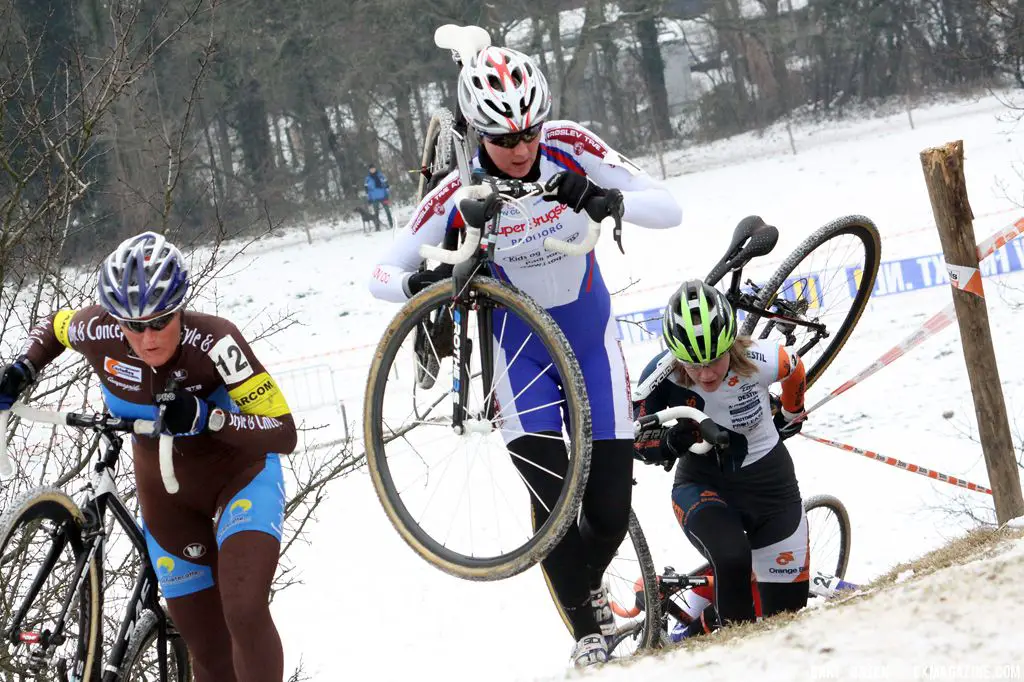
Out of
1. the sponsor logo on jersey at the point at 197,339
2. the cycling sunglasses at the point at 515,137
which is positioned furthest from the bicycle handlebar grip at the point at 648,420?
the sponsor logo on jersey at the point at 197,339

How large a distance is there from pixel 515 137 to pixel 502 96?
185mm

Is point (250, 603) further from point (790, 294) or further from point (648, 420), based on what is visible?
point (790, 294)

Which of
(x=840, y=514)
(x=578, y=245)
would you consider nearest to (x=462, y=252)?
(x=578, y=245)

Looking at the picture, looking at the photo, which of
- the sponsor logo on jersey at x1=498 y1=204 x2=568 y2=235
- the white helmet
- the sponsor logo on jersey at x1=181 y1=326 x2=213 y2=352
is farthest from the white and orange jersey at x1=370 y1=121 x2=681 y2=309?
the sponsor logo on jersey at x1=181 y1=326 x2=213 y2=352

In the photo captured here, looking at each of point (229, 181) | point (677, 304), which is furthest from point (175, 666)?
point (229, 181)

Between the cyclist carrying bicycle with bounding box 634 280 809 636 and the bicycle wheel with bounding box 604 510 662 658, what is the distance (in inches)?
13.1

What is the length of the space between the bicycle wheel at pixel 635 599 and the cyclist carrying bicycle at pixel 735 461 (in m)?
0.33

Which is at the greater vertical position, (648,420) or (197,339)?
(197,339)

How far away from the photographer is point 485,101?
4.38m

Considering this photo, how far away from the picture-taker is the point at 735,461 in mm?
6242

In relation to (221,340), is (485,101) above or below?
above

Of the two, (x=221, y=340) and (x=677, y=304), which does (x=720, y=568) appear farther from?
(x=221, y=340)

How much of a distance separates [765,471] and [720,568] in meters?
0.69

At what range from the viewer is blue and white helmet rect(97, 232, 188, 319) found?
4.53 metres
